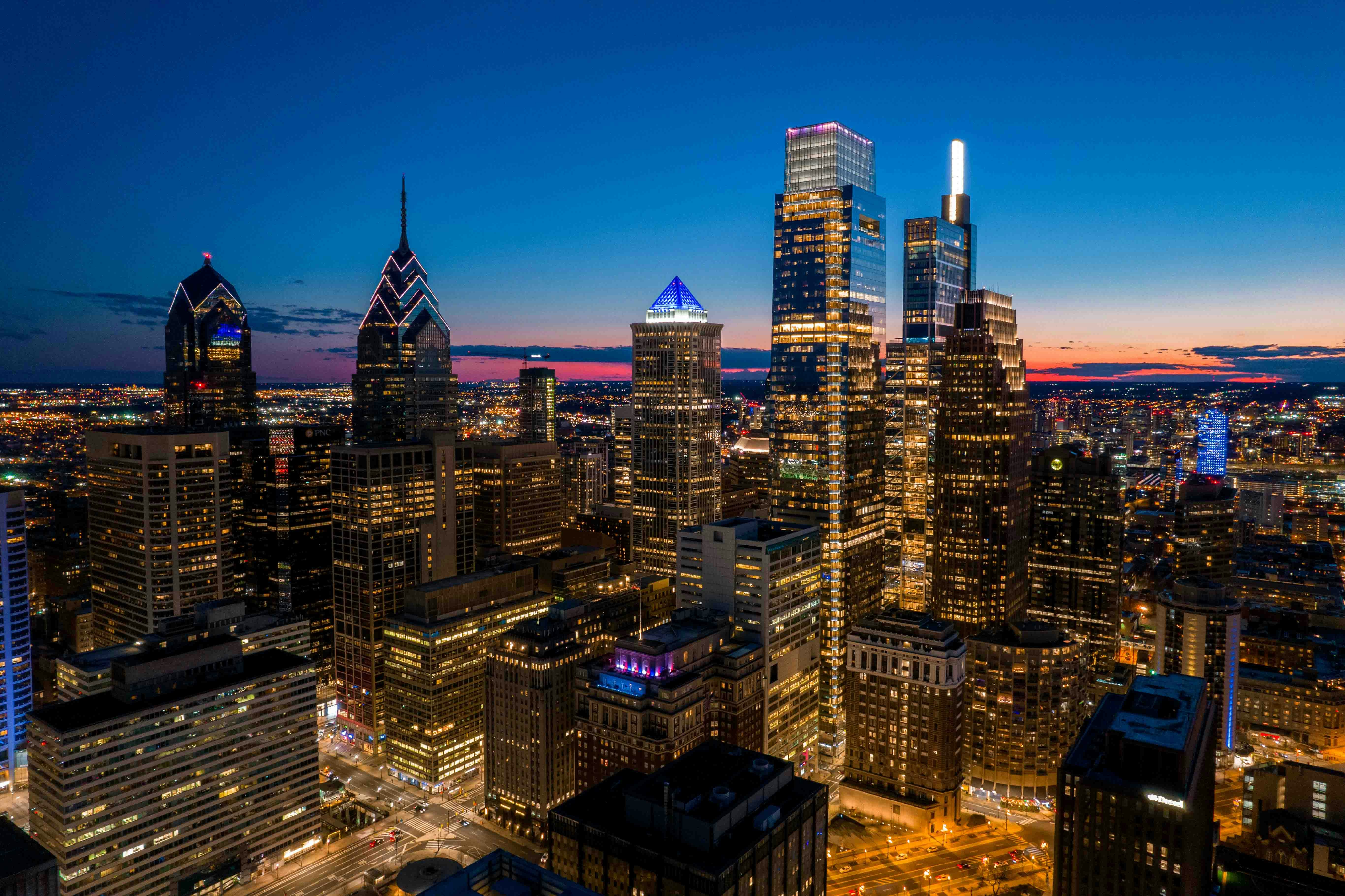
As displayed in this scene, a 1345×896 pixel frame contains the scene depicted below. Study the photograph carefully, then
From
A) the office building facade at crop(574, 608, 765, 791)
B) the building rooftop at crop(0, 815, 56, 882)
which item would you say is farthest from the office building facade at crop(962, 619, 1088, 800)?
the building rooftop at crop(0, 815, 56, 882)

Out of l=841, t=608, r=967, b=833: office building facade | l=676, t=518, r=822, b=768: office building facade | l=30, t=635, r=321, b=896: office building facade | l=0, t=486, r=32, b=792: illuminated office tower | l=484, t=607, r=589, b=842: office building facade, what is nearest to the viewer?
l=30, t=635, r=321, b=896: office building facade

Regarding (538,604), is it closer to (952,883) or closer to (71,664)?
(71,664)

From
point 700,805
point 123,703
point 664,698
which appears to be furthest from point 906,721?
point 123,703

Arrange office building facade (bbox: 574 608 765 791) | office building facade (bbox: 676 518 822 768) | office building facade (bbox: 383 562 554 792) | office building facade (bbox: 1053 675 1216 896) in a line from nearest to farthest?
office building facade (bbox: 1053 675 1216 896)
office building facade (bbox: 574 608 765 791)
office building facade (bbox: 676 518 822 768)
office building facade (bbox: 383 562 554 792)

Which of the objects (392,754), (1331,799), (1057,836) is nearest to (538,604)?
(392,754)

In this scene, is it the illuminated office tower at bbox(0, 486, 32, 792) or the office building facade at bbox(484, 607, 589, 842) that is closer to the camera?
the office building facade at bbox(484, 607, 589, 842)

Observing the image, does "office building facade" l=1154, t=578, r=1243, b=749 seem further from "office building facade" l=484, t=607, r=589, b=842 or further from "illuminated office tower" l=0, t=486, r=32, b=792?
"illuminated office tower" l=0, t=486, r=32, b=792

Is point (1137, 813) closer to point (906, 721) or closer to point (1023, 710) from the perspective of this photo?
point (906, 721)
